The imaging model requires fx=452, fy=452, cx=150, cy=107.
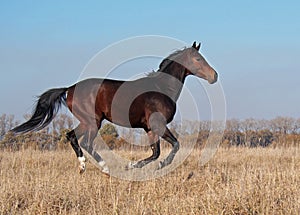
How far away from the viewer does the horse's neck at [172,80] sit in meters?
8.32

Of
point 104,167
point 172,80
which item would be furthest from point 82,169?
point 172,80

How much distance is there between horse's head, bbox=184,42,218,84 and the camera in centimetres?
871

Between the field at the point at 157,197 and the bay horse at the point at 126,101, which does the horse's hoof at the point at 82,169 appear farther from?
the field at the point at 157,197

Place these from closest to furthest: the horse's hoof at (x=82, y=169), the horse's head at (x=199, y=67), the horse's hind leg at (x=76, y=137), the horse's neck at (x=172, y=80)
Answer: the horse's hoof at (x=82, y=169), the horse's hind leg at (x=76, y=137), the horse's neck at (x=172, y=80), the horse's head at (x=199, y=67)

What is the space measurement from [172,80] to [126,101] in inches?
37.3

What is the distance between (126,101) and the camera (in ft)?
27.5

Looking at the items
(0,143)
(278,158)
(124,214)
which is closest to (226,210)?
(124,214)

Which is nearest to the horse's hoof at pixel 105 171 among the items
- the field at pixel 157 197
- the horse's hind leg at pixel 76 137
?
the horse's hind leg at pixel 76 137

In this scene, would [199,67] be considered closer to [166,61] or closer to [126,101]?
[166,61]

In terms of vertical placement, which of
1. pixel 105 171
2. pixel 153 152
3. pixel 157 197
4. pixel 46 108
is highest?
pixel 46 108

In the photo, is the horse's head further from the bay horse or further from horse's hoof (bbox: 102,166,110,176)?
horse's hoof (bbox: 102,166,110,176)

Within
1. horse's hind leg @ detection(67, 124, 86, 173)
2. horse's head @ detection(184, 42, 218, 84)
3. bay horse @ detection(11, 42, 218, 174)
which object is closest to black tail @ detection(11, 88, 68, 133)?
bay horse @ detection(11, 42, 218, 174)

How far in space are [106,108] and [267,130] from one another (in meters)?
21.2

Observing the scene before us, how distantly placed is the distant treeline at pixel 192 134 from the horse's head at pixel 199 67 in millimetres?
1251
